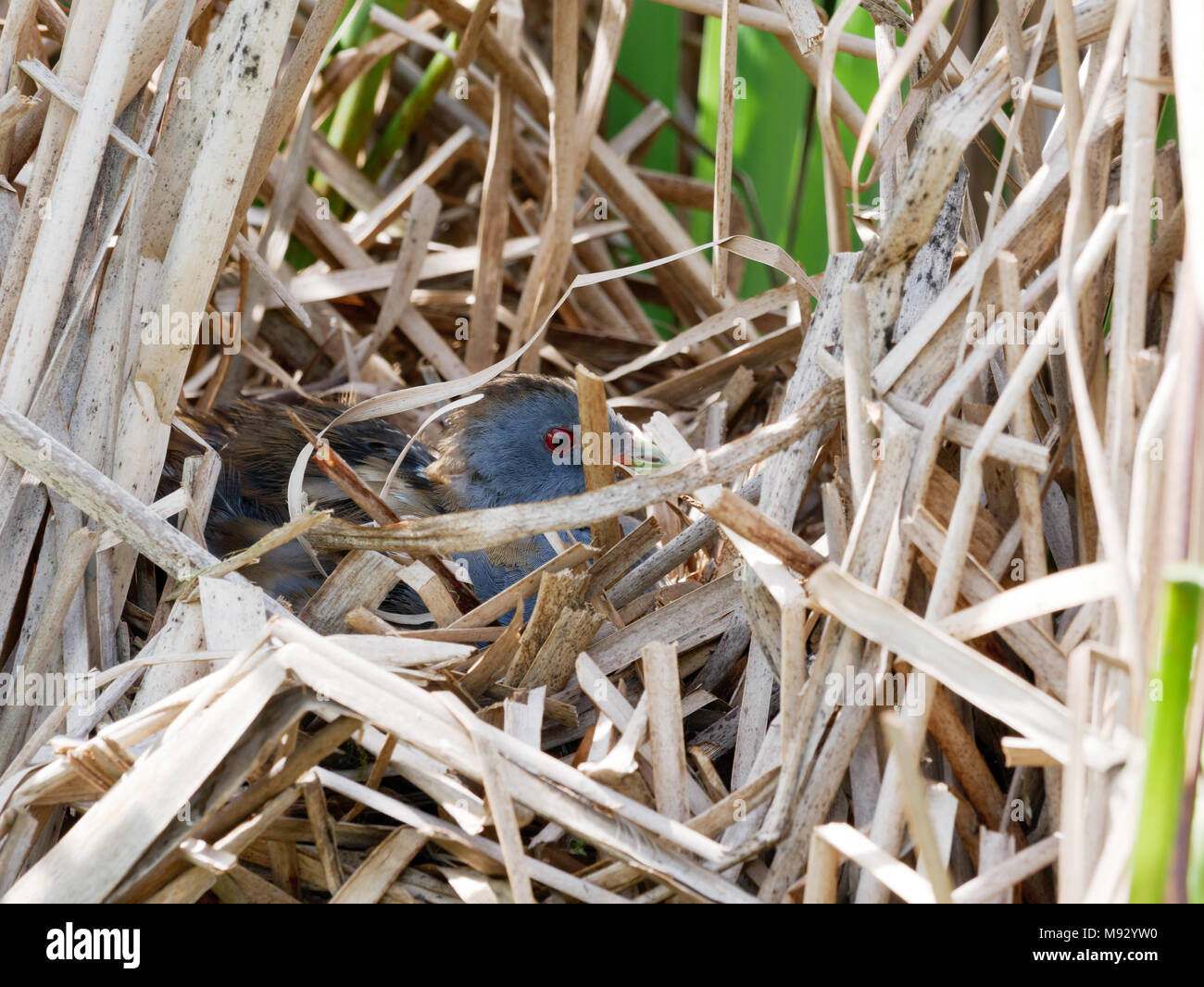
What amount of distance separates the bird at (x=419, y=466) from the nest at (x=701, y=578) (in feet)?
0.81

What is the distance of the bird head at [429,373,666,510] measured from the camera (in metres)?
2.67

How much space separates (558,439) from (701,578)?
0.59m

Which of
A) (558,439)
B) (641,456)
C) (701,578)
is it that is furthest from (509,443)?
(701,578)

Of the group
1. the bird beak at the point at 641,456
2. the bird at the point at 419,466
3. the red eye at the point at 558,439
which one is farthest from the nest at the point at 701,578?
the red eye at the point at 558,439

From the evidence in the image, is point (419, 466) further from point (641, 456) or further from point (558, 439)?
point (641, 456)

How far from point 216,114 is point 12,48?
1.18ft

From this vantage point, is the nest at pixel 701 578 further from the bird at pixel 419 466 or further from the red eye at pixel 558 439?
the red eye at pixel 558 439

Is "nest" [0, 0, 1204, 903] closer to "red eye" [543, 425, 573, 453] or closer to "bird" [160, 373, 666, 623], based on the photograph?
"bird" [160, 373, 666, 623]

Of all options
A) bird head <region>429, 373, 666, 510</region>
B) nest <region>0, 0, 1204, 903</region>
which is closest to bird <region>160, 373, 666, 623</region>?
bird head <region>429, 373, 666, 510</region>

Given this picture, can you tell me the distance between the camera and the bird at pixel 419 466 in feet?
7.33

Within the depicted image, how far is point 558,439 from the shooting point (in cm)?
267

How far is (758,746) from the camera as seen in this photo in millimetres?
1574

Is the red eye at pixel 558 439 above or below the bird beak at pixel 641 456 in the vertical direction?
above

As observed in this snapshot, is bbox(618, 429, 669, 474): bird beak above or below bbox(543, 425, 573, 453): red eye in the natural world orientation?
below
